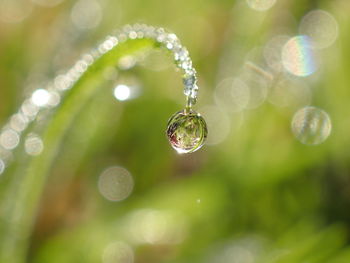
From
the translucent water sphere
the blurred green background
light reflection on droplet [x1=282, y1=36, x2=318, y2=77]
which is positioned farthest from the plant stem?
light reflection on droplet [x1=282, y1=36, x2=318, y2=77]

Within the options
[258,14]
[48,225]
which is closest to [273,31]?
[258,14]

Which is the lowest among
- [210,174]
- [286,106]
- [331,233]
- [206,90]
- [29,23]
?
[331,233]

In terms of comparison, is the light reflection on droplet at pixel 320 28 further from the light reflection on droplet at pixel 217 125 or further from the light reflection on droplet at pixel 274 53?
the light reflection on droplet at pixel 217 125

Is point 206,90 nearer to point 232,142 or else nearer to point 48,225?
point 232,142

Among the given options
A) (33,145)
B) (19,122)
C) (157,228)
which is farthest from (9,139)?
(157,228)

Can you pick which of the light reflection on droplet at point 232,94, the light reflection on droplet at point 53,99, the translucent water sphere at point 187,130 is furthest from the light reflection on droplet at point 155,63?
the translucent water sphere at point 187,130
